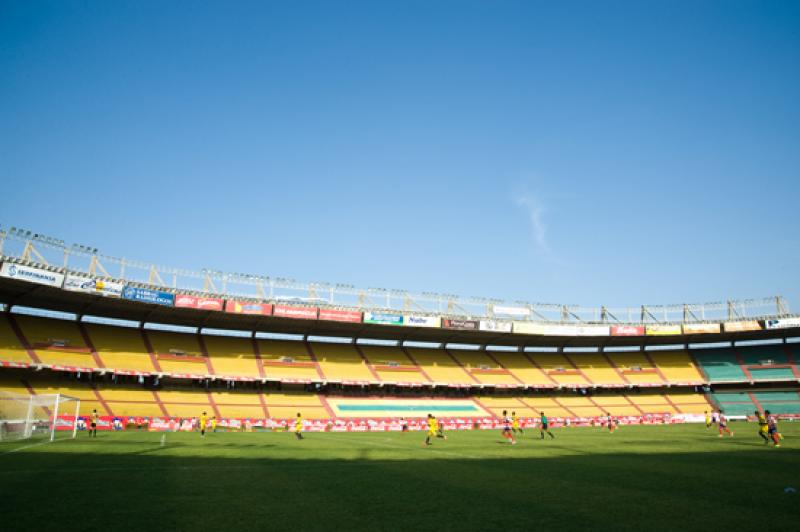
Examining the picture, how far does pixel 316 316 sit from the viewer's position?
53.5 m

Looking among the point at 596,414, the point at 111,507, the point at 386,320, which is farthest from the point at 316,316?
the point at 111,507

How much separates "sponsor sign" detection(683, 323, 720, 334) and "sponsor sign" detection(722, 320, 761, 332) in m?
1.16

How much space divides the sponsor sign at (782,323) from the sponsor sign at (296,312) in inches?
2078

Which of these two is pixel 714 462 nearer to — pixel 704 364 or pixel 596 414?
pixel 596 414

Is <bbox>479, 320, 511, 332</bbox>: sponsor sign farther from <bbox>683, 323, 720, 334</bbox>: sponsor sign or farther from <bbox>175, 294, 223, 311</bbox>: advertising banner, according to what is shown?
<bbox>175, 294, 223, 311</bbox>: advertising banner

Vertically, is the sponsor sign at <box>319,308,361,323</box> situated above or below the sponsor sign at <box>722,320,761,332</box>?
below

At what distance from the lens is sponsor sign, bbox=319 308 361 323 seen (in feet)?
177

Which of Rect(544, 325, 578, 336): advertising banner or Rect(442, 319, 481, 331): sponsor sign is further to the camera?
Rect(544, 325, 578, 336): advertising banner

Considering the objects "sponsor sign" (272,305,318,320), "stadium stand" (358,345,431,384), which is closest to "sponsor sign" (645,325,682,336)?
"stadium stand" (358,345,431,384)

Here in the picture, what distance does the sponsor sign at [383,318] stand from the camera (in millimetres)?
55784

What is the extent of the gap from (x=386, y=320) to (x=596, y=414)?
26.2 meters

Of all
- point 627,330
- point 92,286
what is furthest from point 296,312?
Result: point 627,330

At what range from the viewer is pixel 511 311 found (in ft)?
218

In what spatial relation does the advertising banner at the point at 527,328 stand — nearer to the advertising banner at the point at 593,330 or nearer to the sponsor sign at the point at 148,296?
the advertising banner at the point at 593,330
